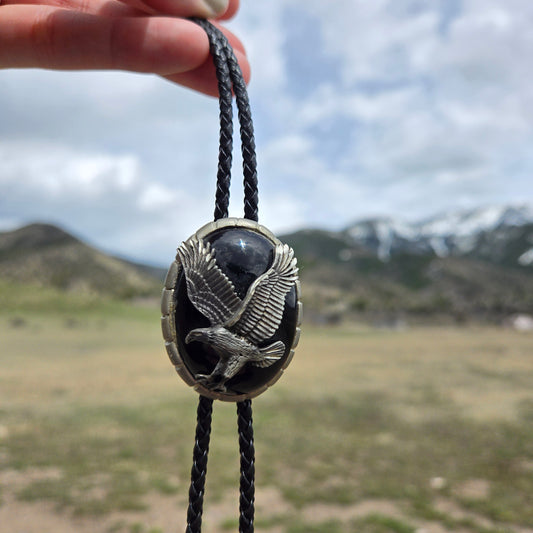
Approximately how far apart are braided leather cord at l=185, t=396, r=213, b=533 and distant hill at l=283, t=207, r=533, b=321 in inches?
351

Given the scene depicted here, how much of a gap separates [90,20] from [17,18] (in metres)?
0.28

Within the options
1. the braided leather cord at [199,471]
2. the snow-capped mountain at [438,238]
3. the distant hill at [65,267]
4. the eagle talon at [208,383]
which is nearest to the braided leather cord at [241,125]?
the eagle talon at [208,383]

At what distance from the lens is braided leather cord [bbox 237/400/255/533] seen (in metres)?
1.39

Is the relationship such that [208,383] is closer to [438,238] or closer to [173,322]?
[173,322]

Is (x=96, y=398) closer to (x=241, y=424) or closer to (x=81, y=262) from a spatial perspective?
(x=241, y=424)

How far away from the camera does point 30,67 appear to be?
1495mm

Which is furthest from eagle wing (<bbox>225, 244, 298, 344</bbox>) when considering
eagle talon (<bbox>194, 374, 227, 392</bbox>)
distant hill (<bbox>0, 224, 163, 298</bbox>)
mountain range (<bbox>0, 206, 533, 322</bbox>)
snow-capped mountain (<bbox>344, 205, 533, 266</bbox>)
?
snow-capped mountain (<bbox>344, 205, 533, 266</bbox>)

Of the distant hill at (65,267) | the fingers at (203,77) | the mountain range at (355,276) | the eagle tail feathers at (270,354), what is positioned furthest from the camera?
the distant hill at (65,267)

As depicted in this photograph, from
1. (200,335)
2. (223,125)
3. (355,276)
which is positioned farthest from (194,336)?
(355,276)

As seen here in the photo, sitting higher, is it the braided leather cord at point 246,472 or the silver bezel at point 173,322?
the silver bezel at point 173,322

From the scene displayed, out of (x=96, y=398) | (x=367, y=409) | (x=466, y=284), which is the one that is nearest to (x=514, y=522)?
(x=367, y=409)

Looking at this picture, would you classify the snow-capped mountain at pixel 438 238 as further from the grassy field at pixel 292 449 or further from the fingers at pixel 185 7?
the fingers at pixel 185 7

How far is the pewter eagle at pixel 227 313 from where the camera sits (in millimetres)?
1271

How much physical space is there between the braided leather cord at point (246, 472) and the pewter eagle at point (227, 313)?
7.3 inches
